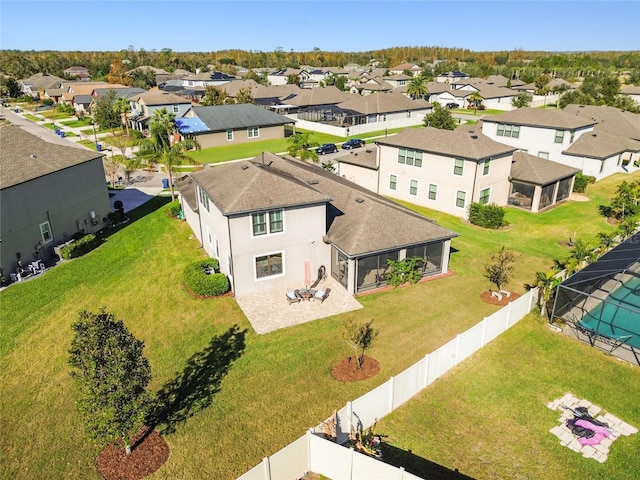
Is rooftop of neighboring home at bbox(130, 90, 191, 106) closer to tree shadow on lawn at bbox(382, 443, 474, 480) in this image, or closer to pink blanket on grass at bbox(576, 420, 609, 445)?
tree shadow on lawn at bbox(382, 443, 474, 480)

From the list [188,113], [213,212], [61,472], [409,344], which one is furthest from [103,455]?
[188,113]

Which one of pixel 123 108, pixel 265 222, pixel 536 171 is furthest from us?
pixel 123 108

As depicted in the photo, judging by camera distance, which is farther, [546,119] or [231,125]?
[231,125]

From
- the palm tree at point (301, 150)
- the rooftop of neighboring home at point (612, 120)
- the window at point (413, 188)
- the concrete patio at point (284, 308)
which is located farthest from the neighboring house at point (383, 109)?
the concrete patio at point (284, 308)

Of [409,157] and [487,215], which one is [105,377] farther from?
[409,157]

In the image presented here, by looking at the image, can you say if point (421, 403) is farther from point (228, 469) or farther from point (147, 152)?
point (147, 152)

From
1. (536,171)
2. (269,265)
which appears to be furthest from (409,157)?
(269,265)

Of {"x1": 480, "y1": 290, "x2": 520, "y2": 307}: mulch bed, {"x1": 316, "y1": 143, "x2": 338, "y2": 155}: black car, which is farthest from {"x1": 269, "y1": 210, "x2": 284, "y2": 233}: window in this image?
{"x1": 316, "y1": 143, "x2": 338, "y2": 155}: black car

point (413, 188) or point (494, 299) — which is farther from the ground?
point (413, 188)
